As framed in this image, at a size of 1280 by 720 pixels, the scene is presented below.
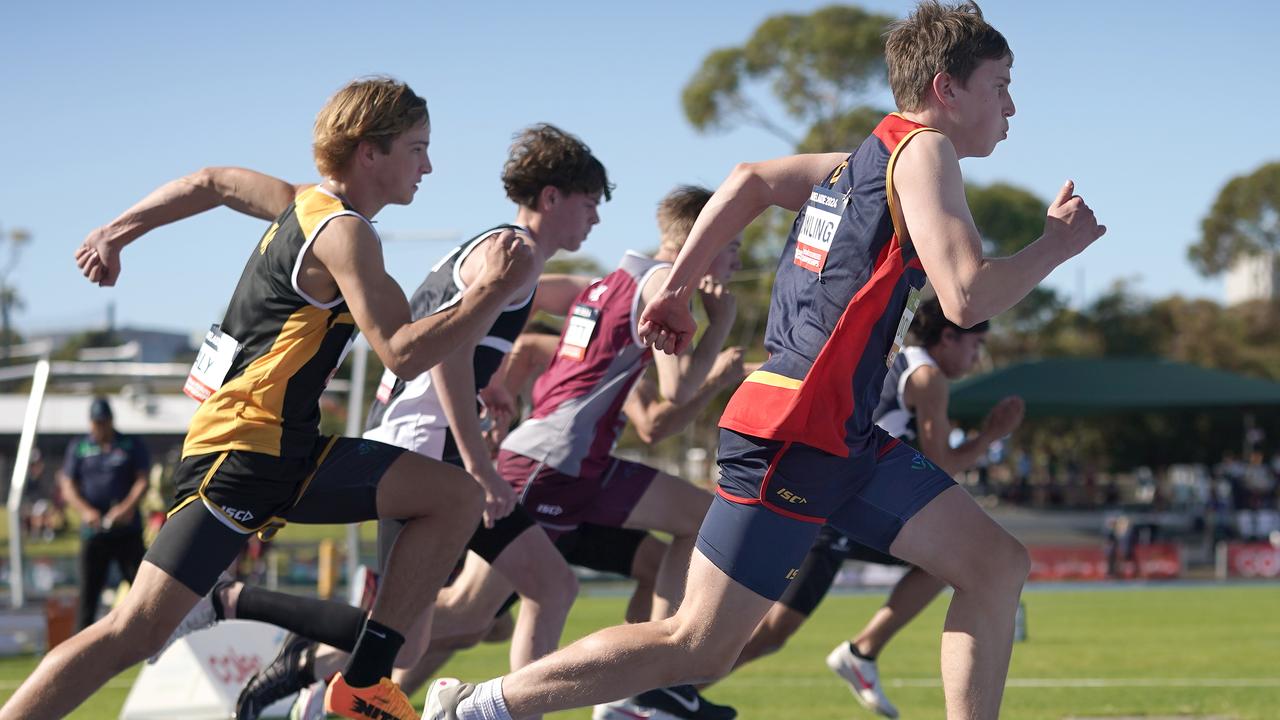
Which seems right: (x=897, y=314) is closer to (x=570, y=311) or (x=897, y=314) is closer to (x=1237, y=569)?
(x=570, y=311)

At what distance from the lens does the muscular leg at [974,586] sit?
3920 mm

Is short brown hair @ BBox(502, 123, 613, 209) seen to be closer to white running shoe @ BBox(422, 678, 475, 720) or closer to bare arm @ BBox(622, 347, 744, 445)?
bare arm @ BBox(622, 347, 744, 445)

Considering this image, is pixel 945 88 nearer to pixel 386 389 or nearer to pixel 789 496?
pixel 789 496

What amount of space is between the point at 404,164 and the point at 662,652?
177 centimetres

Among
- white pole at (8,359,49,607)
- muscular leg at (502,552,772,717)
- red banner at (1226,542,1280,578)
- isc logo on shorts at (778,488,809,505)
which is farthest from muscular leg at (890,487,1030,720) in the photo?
red banner at (1226,542,1280,578)

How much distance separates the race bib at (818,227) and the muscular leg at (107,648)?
78.9 inches

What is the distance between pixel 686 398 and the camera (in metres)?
5.68

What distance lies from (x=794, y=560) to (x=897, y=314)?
71 centimetres

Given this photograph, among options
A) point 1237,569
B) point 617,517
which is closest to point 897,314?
point 617,517

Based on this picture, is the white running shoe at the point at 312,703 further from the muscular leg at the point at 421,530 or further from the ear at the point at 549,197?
the ear at the point at 549,197

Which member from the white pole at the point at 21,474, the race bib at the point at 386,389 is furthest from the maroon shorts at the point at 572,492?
the white pole at the point at 21,474

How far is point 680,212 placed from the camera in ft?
19.5

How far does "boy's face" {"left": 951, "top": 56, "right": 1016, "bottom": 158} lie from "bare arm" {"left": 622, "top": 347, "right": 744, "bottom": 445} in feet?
6.00

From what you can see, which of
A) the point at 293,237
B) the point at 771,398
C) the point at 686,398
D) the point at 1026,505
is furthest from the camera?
the point at 1026,505
